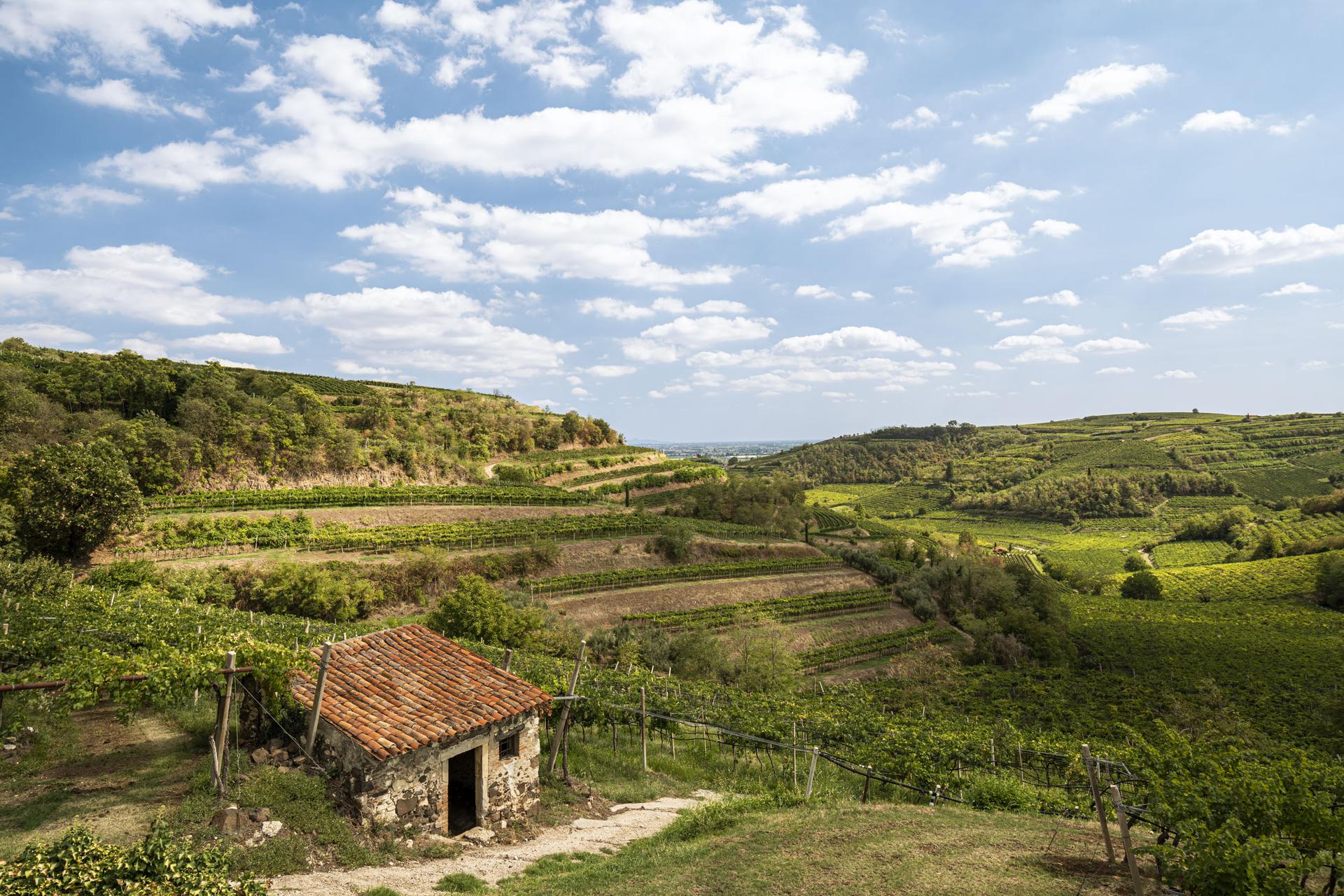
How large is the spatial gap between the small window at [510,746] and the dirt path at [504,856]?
173 cm

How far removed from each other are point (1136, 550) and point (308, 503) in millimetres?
127633

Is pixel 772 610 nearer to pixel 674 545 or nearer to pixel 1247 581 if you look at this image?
pixel 674 545

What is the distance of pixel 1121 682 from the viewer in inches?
1800

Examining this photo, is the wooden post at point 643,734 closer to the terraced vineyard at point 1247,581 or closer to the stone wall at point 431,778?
the stone wall at point 431,778

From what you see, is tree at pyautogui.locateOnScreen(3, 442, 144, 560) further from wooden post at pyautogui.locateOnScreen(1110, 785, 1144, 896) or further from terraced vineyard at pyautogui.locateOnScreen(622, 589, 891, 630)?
wooden post at pyautogui.locateOnScreen(1110, 785, 1144, 896)

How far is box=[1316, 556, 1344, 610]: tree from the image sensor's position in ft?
222

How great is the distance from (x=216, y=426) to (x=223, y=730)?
173 feet

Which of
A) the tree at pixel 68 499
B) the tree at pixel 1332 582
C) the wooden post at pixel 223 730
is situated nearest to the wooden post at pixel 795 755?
the wooden post at pixel 223 730

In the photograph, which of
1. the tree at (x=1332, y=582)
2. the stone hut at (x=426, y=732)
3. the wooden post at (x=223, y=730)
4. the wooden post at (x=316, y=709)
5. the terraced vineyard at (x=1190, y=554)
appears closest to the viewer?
the wooden post at (x=223, y=730)

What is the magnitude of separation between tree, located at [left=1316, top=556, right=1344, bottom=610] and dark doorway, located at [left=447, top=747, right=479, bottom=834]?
94.0m

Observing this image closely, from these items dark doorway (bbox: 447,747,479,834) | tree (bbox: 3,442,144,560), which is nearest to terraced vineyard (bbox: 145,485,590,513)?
tree (bbox: 3,442,144,560)

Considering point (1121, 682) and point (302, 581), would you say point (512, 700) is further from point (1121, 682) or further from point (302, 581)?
point (1121, 682)

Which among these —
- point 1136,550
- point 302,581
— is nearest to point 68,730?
point 302,581

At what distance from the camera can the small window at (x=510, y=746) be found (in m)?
13.8
